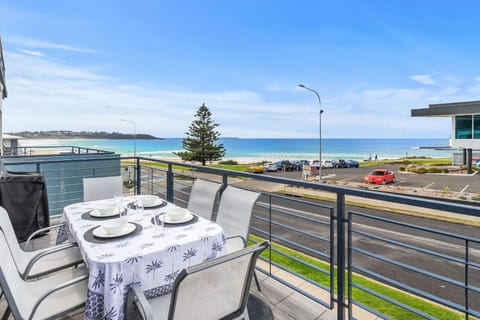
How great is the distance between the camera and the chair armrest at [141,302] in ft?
3.98

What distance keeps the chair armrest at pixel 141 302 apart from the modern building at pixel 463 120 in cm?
2462

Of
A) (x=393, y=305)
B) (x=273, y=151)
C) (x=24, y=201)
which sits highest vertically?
(x=273, y=151)

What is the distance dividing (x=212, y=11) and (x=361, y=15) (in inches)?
402

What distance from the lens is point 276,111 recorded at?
167 feet

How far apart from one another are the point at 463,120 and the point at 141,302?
1005 inches

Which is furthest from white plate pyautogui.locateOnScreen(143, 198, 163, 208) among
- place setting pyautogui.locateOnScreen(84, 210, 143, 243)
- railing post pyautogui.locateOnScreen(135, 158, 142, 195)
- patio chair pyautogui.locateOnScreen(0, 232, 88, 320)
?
railing post pyautogui.locateOnScreen(135, 158, 142, 195)

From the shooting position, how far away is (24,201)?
3.38 metres

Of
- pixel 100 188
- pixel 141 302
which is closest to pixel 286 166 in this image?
pixel 100 188

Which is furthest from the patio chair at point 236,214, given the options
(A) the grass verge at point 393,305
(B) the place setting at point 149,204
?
(A) the grass verge at point 393,305

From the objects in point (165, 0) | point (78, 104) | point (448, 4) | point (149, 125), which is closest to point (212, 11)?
point (165, 0)

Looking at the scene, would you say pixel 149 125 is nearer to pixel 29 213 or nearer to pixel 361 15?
pixel 361 15

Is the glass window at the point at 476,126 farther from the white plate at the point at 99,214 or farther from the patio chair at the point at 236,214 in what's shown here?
the white plate at the point at 99,214

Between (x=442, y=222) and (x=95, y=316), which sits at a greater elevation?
(x=95, y=316)

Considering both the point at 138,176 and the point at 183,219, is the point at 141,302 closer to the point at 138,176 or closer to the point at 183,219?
the point at 183,219
